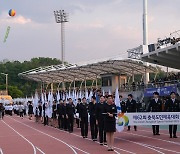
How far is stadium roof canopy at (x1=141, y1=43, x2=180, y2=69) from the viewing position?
33.9 metres

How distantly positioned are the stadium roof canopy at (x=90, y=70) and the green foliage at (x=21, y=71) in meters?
39.5

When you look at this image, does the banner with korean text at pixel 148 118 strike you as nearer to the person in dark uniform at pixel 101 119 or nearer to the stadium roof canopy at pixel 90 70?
the person in dark uniform at pixel 101 119

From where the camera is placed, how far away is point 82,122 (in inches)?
759

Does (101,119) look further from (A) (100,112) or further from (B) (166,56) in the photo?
(B) (166,56)

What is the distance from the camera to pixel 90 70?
50.3 metres

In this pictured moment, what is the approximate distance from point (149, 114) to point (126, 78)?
4213cm

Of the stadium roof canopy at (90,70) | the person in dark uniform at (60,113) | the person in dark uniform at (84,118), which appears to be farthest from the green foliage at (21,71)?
the person in dark uniform at (84,118)

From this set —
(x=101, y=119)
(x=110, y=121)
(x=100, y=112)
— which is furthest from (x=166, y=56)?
(x=110, y=121)

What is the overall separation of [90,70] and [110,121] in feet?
119

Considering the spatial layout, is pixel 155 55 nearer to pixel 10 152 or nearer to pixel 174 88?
pixel 174 88

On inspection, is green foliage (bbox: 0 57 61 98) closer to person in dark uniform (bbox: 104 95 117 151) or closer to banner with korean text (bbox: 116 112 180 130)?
banner with korean text (bbox: 116 112 180 130)

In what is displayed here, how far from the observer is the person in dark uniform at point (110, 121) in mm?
13984

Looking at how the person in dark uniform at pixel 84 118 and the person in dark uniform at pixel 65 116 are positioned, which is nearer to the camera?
the person in dark uniform at pixel 84 118

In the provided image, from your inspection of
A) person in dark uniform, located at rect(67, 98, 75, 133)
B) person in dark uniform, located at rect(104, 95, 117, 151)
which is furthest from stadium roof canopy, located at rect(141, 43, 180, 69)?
person in dark uniform, located at rect(104, 95, 117, 151)
